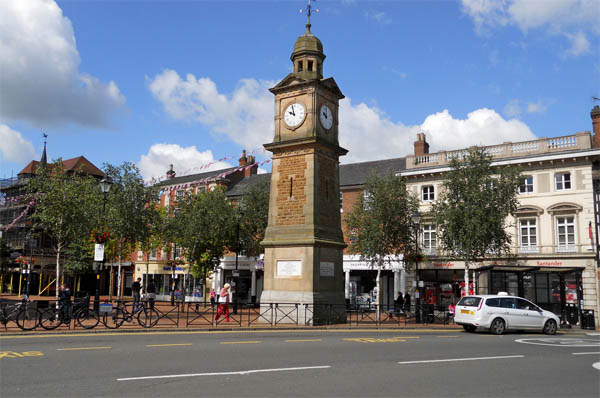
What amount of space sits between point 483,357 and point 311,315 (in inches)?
408

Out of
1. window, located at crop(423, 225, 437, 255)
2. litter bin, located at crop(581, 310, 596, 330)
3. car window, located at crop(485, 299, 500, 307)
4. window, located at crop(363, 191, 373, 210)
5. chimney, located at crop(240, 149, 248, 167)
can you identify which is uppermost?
chimney, located at crop(240, 149, 248, 167)

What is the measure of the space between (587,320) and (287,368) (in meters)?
21.9

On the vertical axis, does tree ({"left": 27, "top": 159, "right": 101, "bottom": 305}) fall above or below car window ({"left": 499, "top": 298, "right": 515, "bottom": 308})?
above

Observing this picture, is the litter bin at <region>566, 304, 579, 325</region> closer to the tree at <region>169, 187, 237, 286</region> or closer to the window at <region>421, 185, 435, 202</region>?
the window at <region>421, 185, 435, 202</region>

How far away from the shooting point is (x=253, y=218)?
135ft

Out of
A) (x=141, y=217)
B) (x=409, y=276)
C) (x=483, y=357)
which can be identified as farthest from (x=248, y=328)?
(x=409, y=276)

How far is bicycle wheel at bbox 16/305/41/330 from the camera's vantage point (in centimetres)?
1748

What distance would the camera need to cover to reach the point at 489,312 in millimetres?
19938

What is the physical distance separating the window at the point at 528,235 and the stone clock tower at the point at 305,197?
1825 cm

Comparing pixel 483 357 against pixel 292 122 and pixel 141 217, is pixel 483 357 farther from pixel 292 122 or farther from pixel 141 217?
pixel 141 217

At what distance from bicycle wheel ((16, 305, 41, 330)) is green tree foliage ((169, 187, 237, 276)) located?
19.3 metres

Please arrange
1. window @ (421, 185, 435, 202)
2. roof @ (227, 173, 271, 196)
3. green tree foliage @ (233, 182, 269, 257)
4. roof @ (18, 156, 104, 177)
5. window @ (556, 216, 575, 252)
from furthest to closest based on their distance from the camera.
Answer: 1. roof @ (18, 156, 104, 177)
2. roof @ (227, 173, 271, 196)
3. green tree foliage @ (233, 182, 269, 257)
4. window @ (421, 185, 435, 202)
5. window @ (556, 216, 575, 252)

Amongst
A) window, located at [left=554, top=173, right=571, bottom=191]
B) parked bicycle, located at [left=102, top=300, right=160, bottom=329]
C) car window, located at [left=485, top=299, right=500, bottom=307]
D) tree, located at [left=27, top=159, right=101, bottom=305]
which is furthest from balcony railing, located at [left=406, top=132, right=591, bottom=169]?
tree, located at [left=27, top=159, right=101, bottom=305]

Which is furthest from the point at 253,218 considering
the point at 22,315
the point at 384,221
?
the point at 22,315
